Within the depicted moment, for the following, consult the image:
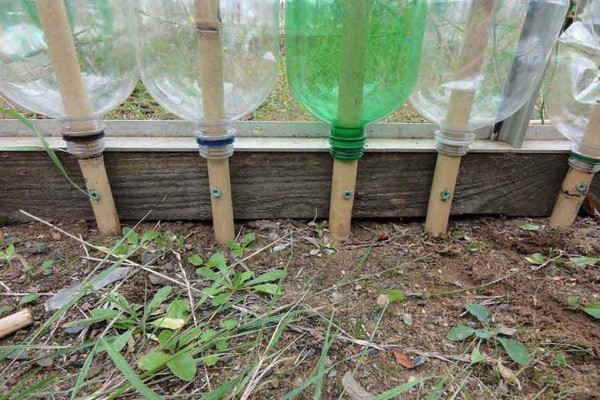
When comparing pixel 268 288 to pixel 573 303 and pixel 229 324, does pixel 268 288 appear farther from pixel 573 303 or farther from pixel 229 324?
pixel 573 303

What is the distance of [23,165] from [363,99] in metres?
0.82

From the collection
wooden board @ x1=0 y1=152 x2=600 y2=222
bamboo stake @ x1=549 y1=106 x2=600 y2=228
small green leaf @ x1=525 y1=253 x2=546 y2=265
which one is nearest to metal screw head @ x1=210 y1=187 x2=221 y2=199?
wooden board @ x1=0 y1=152 x2=600 y2=222

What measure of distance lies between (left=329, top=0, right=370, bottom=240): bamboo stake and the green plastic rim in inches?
0.5

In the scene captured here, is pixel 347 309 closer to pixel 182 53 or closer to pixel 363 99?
pixel 363 99

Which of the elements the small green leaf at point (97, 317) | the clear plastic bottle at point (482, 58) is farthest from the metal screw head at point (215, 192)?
the clear plastic bottle at point (482, 58)

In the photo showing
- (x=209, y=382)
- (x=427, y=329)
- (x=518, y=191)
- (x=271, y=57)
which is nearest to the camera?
(x=209, y=382)

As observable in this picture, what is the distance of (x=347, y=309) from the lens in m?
0.77

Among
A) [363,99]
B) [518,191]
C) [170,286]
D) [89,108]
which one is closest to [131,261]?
[170,286]

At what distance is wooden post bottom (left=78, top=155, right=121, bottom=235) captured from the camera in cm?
87

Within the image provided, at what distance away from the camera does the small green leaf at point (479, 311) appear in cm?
74

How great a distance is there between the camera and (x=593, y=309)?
0.74m

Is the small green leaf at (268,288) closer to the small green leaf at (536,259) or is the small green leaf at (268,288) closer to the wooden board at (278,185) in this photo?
the wooden board at (278,185)

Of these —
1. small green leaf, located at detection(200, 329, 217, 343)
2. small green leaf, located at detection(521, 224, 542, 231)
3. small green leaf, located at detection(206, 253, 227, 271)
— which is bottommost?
small green leaf, located at detection(521, 224, 542, 231)

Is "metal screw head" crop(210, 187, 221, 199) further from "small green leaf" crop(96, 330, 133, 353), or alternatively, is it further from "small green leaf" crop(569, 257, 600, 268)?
"small green leaf" crop(569, 257, 600, 268)
